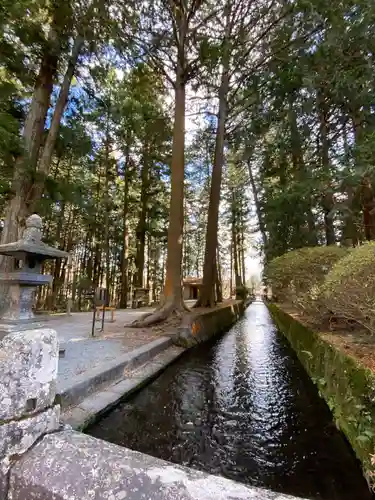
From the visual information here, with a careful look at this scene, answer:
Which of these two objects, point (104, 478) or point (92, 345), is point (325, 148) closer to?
point (92, 345)

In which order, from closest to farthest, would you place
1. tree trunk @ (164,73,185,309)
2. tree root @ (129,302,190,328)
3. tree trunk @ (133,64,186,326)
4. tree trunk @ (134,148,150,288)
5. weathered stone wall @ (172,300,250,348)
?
1. weathered stone wall @ (172,300,250,348)
2. tree root @ (129,302,190,328)
3. tree trunk @ (133,64,186,326)
4. tree trunk @ (164,73,185,309)
5. tree trunk @ (134,148,150,288)

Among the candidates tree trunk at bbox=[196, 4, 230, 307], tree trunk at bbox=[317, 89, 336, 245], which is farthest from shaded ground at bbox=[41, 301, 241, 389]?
tree trunk at bbox=[317, 89, 336, 245]

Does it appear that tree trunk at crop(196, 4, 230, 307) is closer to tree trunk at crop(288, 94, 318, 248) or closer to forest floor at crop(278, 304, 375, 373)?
tree trunk at crop(288, 94, 318, 248)

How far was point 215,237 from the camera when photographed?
12.5 metres

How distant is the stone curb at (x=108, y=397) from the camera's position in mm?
3094

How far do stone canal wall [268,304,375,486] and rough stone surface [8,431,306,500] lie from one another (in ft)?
6.31

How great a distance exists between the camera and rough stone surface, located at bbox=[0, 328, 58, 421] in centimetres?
135

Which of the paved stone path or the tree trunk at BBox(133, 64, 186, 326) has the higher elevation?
the tree trunk at BBox(133, 64, 186, 326)

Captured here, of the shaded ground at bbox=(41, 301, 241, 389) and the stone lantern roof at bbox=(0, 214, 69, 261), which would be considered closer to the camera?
the stone lantern roof at bbox=(0, 214, 69, 261)

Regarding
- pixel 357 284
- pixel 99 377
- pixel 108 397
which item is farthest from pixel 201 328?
pixel 357 284

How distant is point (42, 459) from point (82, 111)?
10748mm

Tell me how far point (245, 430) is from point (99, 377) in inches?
80.0

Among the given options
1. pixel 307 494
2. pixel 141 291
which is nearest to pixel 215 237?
pixel 141 291

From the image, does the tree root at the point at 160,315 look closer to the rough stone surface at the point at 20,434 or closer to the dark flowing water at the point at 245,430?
the dark flowing water at the point at 245,430
